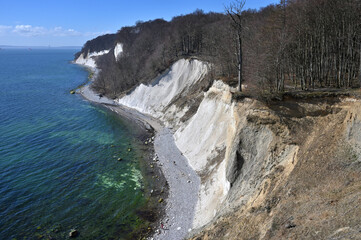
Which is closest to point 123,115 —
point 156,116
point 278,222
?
point 156,116

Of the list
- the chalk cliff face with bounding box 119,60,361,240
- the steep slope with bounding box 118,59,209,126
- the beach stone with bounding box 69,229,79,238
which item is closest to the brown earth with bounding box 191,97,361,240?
the chalk cliff face with bounding box 119,60,361,240

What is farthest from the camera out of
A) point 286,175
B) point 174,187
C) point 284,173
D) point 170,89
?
point 170,89

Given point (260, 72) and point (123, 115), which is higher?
point (260, 72)

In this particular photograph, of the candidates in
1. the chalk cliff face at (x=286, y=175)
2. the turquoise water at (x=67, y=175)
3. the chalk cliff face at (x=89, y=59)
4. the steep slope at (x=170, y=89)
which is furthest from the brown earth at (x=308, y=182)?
the chalk cliff face at (x=89, y=59)

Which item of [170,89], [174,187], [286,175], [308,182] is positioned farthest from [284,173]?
[170,89]

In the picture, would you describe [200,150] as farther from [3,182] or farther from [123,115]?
[123,115]

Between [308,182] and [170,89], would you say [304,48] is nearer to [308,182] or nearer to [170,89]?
[308,182]
